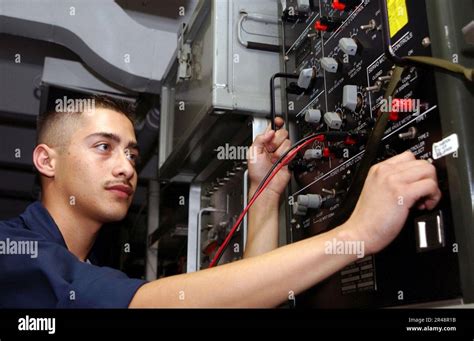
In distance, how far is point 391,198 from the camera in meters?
0.96

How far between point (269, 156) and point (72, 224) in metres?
0.82

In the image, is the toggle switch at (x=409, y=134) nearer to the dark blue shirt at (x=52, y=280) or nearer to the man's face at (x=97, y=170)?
the dark blue shirt at (x=52, y=280)

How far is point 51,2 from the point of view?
293 centimetres

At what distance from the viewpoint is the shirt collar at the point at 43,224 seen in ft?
5.44

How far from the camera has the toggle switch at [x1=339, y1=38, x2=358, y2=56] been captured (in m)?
1.27

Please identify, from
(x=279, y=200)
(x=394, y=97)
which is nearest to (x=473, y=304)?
(x=394, y=97)

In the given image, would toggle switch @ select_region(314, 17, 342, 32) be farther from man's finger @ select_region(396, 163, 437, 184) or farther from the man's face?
the man's face

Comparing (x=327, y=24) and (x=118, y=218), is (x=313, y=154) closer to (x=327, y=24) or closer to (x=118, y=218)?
(x=327, y=24)

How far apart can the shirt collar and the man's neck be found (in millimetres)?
219

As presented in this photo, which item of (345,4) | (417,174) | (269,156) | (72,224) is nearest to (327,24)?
(345,4)

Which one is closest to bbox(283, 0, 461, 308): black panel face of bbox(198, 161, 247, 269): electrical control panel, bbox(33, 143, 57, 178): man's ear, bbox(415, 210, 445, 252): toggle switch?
bbox(415, 210, 445, 252): toggle switch

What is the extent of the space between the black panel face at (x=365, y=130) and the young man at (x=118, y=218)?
0.08 m

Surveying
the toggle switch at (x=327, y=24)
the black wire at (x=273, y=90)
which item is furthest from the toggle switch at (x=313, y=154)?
the toggle switch at (x=327, y=24)

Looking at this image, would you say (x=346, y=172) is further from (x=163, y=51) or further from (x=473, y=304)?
(x=163, y=51)
